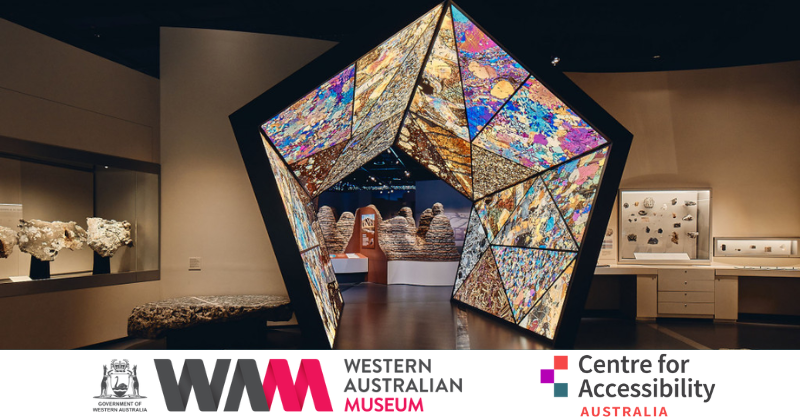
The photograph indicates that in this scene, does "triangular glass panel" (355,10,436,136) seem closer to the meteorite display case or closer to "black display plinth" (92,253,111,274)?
the meteorite display case

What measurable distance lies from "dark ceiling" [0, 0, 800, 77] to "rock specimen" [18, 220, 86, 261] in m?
4.12

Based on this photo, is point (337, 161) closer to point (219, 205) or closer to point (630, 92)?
point (219, 205)

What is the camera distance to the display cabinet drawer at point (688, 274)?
231 inches

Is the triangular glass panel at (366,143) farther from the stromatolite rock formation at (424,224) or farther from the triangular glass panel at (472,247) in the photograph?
the stromatolite rock formation at (424,224)

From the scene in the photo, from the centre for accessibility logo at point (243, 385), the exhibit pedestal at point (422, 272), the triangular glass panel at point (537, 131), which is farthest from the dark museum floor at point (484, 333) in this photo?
the exhibit pedestal at point (422, 272)

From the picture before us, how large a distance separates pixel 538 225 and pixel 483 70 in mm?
2027

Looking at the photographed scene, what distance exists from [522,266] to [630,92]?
3.91 meters

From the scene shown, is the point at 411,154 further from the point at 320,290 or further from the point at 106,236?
the point at 106,236

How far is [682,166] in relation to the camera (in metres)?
6.36

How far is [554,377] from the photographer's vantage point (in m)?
2.58

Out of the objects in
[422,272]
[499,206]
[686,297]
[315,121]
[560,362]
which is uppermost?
[315,121]

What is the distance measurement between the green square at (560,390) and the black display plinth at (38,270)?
16.3 feet

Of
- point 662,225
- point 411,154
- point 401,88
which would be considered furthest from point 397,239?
point 401,88

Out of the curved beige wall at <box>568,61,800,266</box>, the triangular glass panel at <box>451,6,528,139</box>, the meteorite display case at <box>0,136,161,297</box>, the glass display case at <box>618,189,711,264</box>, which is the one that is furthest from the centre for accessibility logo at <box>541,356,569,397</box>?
the curved beige wall at <box>568,61,800,266</box>
